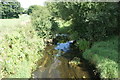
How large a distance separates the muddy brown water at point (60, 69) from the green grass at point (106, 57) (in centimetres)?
78

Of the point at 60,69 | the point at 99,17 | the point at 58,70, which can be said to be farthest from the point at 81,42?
the point at 58,70

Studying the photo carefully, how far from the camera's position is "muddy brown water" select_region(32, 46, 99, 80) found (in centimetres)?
851

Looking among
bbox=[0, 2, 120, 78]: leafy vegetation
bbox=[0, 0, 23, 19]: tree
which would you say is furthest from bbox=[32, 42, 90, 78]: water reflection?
bbox=[0, 0, 23, 19]: tree

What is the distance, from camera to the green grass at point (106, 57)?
23.5 ft

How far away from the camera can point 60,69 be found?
31.0ft

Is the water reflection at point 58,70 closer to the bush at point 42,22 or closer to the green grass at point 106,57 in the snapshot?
the green grass at point 106,57

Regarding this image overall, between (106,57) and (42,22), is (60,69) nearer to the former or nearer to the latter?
(106,57)

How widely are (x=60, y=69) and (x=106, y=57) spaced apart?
3205 millimetres

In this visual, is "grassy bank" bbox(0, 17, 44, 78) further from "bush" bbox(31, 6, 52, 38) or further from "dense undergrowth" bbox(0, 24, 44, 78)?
"bush" bbox(31, 6, 52, 38)

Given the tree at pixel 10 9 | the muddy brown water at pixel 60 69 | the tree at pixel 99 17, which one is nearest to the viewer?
the muddy brown water at pixel 60 69

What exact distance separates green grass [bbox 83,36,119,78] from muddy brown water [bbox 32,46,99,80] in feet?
2.55

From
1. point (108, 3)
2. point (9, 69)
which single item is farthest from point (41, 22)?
point (9, 69)

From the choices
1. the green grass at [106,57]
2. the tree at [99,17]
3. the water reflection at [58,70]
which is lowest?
the water reflection at [58,70]

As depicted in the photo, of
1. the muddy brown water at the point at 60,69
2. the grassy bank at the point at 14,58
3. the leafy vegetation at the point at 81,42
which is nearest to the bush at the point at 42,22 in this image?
the leafy vegetation at the point at 81,42
